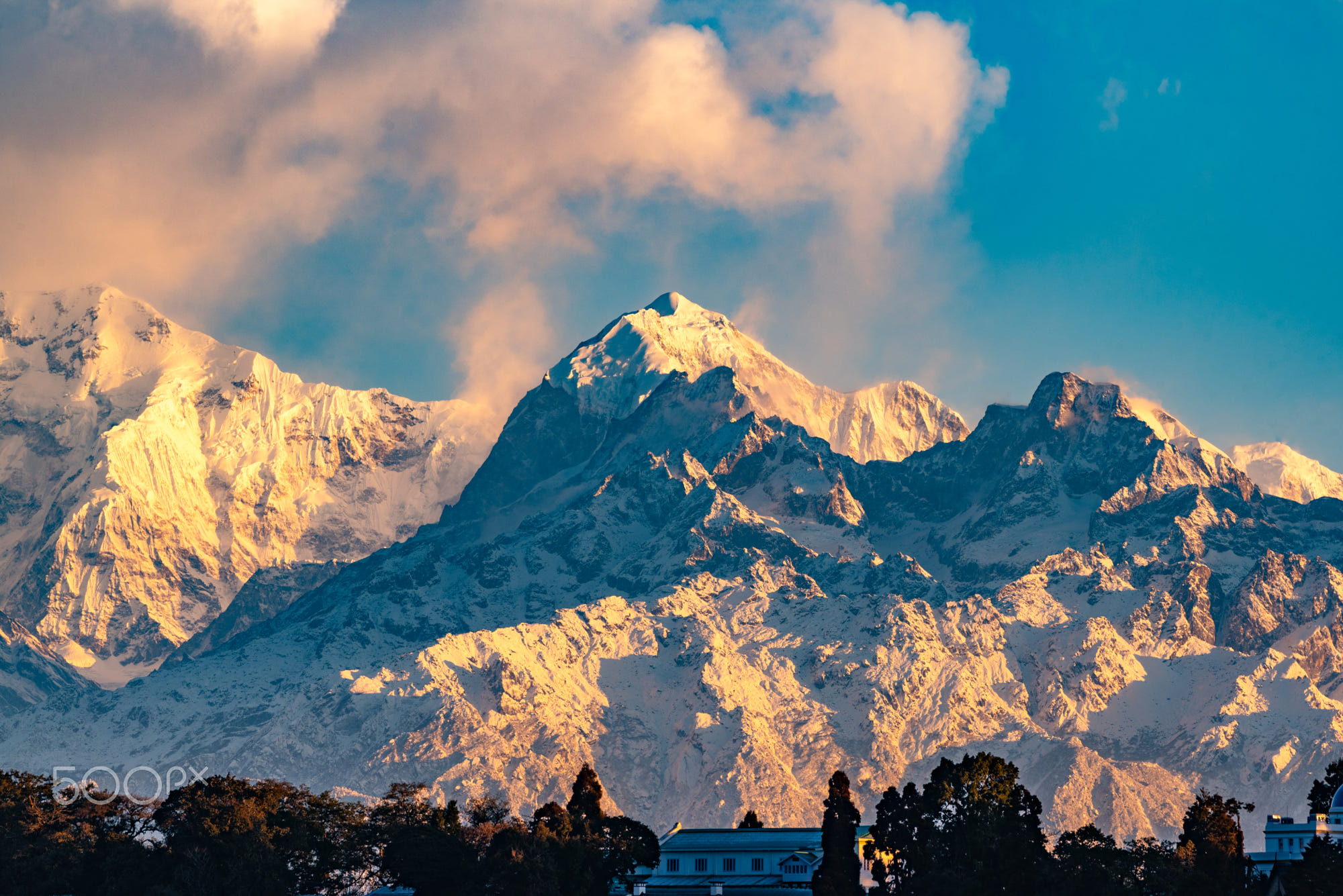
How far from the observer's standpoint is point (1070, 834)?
650ft

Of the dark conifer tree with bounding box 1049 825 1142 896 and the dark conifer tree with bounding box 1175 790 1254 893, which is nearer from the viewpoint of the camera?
the dark conifer tree with bounding box 1175 790 1254 893

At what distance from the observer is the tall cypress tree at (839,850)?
7421 inches

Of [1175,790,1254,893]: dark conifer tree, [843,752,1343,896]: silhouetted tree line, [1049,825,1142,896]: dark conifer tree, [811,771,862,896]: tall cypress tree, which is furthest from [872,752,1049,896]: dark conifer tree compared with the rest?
[1175,790,1254,893]: dark conifer tree

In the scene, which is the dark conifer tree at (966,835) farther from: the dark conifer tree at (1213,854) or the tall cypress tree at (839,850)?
the dark conifer tree at (1213,854)

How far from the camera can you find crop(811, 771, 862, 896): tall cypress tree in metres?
188

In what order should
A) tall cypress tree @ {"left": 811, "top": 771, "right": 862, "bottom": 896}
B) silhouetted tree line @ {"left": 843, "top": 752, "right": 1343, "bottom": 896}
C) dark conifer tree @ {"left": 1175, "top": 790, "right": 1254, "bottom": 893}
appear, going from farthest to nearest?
tall cypress tree @ {"left": 811, "top": 771, "right": 862, "bottom": 896} < silhouetted tree line @ {"left": 843, "top": 752, "right": 1343, "bottom": 896} < dark conifer tree @ {"left": 1175, "top": 790, "right": 1254, "bottom": 893}

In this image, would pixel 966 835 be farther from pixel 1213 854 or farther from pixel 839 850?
pixel 1213 854

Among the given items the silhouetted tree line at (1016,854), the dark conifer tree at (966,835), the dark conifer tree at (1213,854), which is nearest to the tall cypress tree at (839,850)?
the silhouetted tree line at (1016,854)

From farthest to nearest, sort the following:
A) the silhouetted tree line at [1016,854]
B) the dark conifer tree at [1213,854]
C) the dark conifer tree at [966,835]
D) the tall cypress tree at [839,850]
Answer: the tall cypress tree at [839,850], the dark conifer tree at [966,835], the silhouetted tree line at [1016,854], the dark conifer tree at [1213,854]

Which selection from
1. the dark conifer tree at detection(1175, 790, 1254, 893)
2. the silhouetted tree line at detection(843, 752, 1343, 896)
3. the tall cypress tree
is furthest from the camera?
the tall cypress tree

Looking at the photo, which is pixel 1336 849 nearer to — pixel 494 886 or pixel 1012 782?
pixel 1012 782

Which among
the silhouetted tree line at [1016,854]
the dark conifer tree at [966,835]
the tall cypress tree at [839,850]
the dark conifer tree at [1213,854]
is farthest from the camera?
the tall cypress tree at [839,850]

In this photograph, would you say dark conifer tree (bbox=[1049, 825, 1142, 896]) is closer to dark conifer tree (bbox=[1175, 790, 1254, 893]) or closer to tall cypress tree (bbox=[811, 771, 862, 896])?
dark conifer tree (bbox=[1175, 790, 1254, 893])

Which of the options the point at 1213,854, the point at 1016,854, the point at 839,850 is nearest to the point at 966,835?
the point at 1016,854
